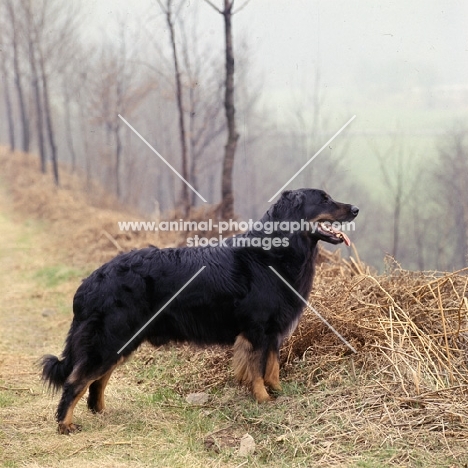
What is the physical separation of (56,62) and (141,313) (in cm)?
2169

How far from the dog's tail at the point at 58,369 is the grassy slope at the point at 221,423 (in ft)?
1.16

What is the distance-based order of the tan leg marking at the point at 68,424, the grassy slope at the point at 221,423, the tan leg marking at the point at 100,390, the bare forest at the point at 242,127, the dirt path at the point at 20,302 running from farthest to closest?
the bare forest at the point at 242,127
the dirt path at the point at 20,302
the tan leg marking at the point at 100,390
the tan leg marking at the point at 68,424
the grassy slope at the point at 221,423

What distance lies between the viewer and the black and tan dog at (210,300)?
442 centimetres

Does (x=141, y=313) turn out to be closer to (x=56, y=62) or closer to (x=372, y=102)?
(x=372, y=102)

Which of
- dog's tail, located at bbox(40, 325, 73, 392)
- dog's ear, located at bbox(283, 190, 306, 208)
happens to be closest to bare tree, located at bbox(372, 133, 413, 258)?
dog's ear, located at bbox(283, 190, 306, 208)

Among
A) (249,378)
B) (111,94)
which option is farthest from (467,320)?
(111,94)

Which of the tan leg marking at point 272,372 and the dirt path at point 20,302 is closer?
the tan leg marking at point 272,372

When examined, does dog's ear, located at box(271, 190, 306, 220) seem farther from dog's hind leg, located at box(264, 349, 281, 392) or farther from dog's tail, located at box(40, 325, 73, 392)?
dog's tail, located at box(40, 325, 73, 392)

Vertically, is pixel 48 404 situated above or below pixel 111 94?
below

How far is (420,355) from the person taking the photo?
4.64 meters

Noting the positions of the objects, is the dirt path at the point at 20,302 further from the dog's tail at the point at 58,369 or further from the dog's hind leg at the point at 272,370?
the dog's hind leg at the point at 272,370

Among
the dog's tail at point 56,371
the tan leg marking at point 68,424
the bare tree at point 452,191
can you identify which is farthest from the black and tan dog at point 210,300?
the bare tree at point 452,191

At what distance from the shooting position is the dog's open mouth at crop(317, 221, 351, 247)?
4797 mm

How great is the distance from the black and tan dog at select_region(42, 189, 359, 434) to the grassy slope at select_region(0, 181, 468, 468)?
1.10ft
